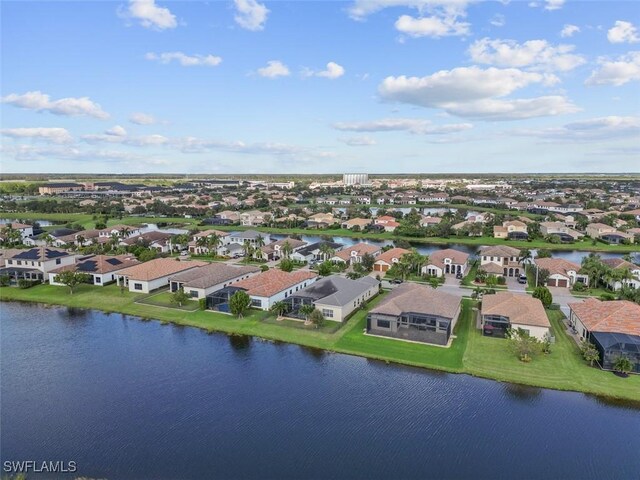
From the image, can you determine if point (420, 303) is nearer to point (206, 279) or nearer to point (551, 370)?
point (551, 370)

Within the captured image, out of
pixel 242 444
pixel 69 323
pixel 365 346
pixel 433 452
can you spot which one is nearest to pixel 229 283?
pixel 69 323

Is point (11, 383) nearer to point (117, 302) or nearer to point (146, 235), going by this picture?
point (117, 302)

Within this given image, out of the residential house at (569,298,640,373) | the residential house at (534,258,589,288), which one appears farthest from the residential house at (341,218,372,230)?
the residential house at (569,298,640,373)

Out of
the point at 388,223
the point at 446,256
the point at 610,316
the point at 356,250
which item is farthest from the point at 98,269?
the point at 388,223

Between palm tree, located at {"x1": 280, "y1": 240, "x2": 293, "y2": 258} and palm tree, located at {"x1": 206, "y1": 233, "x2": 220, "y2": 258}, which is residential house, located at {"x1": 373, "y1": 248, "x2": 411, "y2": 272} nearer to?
palm tree, located at {"x1": 280, "y1": 240, "x2": 293, "y2": 258}

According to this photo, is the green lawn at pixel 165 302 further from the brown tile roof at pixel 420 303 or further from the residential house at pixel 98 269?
the brown tile roof at pixel 420 303
